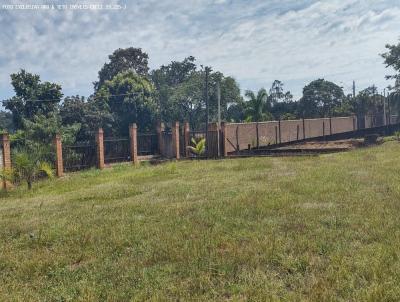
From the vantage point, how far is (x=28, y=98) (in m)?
29.6

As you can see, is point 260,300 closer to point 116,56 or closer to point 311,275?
point 311,275

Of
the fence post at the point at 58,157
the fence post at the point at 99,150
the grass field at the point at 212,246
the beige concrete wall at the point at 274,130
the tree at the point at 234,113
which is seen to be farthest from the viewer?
the tree at the point at 234,113

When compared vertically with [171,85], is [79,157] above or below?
below

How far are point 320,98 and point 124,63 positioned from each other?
116ft

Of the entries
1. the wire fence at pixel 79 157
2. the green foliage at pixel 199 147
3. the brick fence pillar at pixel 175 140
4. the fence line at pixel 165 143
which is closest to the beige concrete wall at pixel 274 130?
the fence line at pixel 165 143

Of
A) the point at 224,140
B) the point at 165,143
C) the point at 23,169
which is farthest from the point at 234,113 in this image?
the point at 23,169

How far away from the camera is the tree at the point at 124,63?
5484 cm

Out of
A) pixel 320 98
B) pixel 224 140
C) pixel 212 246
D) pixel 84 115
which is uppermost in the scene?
pixel 320 98

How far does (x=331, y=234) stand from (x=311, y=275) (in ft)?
5.01

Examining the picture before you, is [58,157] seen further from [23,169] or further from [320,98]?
[320,98]

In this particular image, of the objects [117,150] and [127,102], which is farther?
[127,102]

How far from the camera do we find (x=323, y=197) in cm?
812

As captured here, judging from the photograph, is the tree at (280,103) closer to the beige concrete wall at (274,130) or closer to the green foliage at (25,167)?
the beige concrete wall at (274,130)

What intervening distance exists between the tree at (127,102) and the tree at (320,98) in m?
27.9
